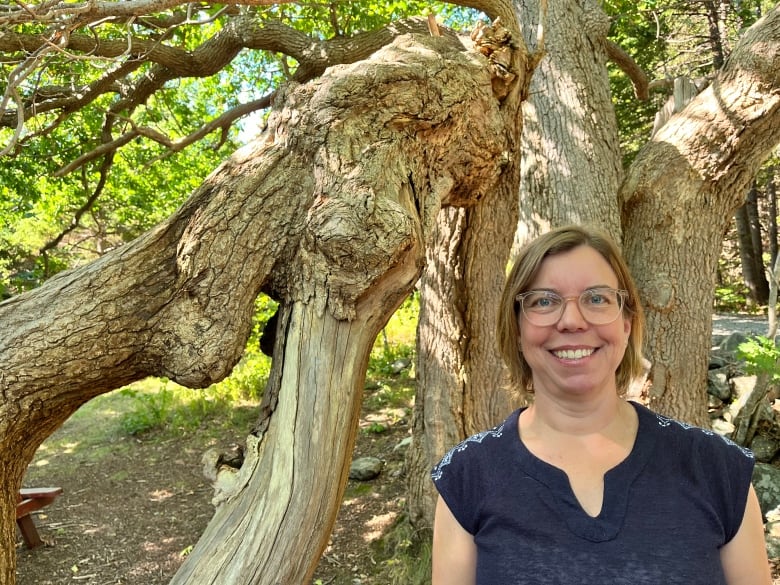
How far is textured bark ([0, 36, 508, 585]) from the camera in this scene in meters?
1.66

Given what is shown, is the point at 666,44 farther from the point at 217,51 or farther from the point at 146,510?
the point at 146,510

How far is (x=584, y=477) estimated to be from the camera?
1.42 meters

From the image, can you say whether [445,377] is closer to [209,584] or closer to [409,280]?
[409,280]

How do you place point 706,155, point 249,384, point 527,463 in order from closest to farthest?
1. point 527,463
2. point 706,155
3. point 249,384

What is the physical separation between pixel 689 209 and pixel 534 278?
2.54 m

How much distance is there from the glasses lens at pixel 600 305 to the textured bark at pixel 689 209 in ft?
7.61

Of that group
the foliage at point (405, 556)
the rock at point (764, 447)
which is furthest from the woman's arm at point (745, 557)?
the rock at point (764, 447)

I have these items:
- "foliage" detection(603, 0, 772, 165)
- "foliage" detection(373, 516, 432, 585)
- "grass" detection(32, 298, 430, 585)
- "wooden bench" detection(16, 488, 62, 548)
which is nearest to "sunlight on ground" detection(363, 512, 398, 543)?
"foliage" detection(373, 516, 432, 585)

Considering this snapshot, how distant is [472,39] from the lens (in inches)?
107

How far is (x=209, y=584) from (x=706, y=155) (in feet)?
11.4

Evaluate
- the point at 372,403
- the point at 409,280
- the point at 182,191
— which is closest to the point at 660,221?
the point at 409,280

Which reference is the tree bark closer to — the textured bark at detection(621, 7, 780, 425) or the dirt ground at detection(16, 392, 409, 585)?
the dirt ground at detection(16, 392, 409, 585)

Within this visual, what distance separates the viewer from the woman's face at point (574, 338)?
149 cm

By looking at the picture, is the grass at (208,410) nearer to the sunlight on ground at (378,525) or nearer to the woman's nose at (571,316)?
the sunlight on ground at (378,525)
